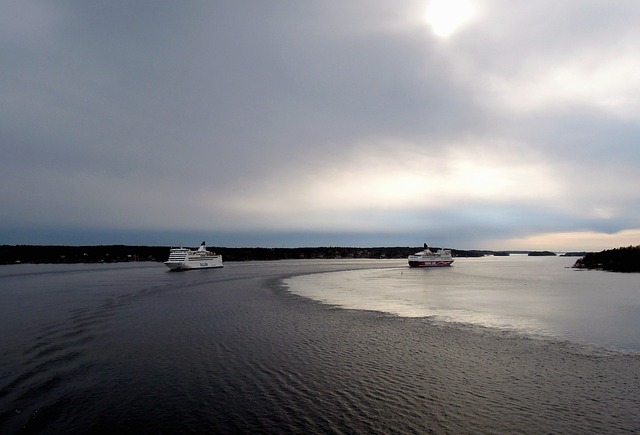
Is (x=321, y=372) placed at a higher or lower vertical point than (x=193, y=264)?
lower

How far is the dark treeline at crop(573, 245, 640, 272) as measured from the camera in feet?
246

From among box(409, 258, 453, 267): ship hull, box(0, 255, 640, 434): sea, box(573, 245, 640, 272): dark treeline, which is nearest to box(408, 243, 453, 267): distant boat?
box(409, 258, 453, 267): ship hull

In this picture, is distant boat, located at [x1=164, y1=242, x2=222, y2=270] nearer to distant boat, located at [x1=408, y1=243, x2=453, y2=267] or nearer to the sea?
distant boat, located at [x1=408, y1=243, x2=453, y2=267]

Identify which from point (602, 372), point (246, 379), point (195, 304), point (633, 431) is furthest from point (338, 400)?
point (195, 304)

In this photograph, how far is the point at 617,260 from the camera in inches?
3159

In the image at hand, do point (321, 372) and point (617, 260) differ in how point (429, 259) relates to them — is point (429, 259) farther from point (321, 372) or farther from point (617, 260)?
point (321, 372)

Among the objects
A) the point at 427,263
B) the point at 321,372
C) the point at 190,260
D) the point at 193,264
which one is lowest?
the point at 427,263

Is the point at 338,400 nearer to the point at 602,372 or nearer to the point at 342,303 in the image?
the point at 602,372

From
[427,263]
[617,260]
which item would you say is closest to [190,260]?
[427,263]

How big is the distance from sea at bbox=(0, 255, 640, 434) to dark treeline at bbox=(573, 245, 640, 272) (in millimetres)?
61579

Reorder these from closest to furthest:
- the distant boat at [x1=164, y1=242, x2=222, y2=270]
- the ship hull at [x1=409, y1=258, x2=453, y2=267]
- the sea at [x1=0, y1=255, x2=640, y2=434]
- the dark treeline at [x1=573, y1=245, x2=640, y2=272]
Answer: the sea at [x1=0, y1=255, x2=640, y2=434] < the dark treeline at [x1=573, y1=245, x2=640, y2=272] < the distant boat at [x1=164, y1=242, x2=222, y2=270] < the ship hull at [x1=409, y1=258, x2=453, y2=267]

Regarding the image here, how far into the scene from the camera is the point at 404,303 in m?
34.8

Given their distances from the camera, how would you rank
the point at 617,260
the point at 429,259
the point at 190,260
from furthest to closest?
the point at 429,259 < the point at 190,260 < the point at 617,260

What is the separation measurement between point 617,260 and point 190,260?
344 ft
